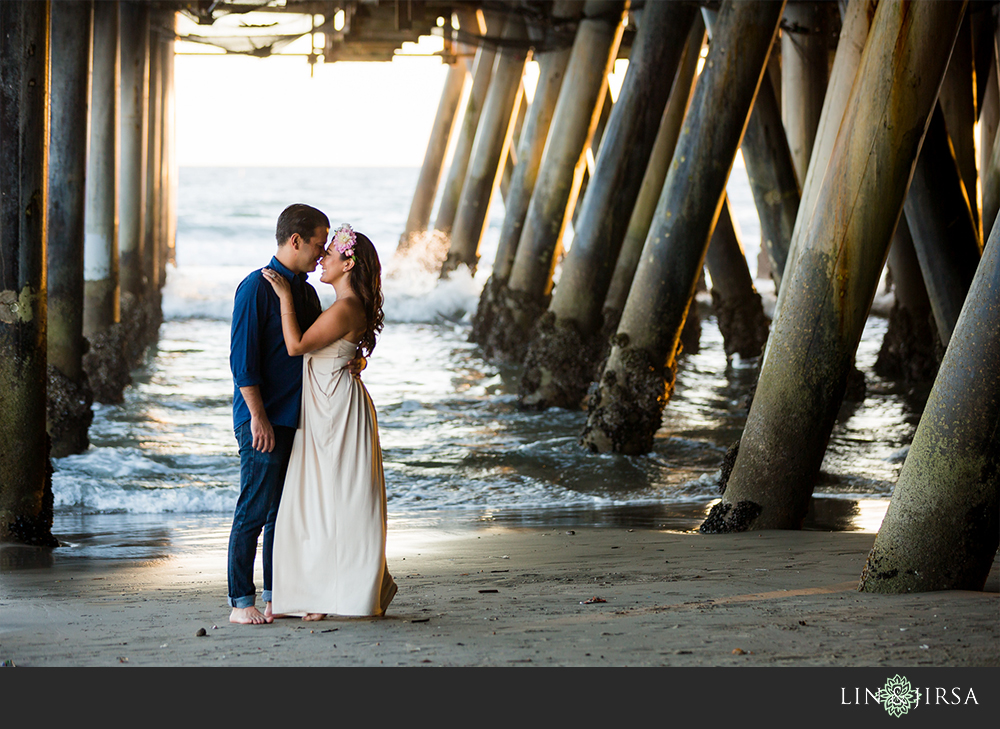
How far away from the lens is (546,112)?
1309cm

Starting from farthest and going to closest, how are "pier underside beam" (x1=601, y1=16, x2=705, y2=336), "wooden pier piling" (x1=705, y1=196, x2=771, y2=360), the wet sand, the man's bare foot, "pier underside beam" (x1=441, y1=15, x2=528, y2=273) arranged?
1. "pier underside beam" (x1=441, y1=15, x2=528, y2=273)
2. "wooden pier piling" (x1=705, y1=196, x2=771, y2=360)
3. "pier underside beam" (x1=601, y1=16, x2=705, y2=336)
4. the man's bare foot
5. the wet sand

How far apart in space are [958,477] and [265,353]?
7.75 feet

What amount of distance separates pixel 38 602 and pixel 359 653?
1.41 m

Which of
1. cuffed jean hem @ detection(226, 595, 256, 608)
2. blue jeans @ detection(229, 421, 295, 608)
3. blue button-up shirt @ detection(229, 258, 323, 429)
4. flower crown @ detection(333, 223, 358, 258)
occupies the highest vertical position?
flower crown @ detection(333, 223, 358, 258)

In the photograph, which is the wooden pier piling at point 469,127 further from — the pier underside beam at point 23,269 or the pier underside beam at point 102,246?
the pier underside beam at point 23,269

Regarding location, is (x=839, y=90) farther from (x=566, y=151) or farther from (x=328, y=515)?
(x=566, y=151)

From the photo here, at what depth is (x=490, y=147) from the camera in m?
16.0

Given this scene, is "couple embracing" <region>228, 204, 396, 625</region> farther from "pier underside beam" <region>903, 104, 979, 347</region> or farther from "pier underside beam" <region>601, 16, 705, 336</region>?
"pier underside beam" <region>601, 16, 705, 336</region>

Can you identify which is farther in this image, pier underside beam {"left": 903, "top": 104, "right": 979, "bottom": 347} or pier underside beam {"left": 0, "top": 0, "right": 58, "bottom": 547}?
pier underside beam {"left": 903, "top": 104, "right": 979, "bottom": 347}

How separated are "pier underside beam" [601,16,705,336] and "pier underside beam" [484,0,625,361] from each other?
720 millimetres

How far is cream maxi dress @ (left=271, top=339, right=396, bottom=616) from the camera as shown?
3.62m

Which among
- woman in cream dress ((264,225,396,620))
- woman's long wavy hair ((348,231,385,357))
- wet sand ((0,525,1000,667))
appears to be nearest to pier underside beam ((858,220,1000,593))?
wet sand ((0,525,1000,667))

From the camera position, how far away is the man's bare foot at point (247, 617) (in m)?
3.53
